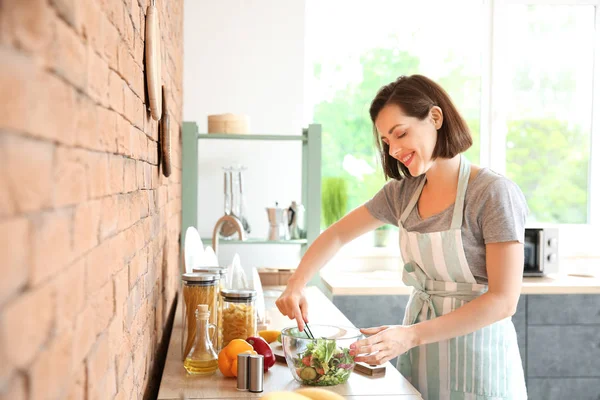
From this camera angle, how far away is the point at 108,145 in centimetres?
95

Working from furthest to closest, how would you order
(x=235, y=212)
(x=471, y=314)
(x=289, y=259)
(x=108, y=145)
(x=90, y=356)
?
(x=289, y=259), (x=235, y=212), (x=471, y=314), (x=108, y=145), (x=90, y=356)

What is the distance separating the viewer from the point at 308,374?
1490mm

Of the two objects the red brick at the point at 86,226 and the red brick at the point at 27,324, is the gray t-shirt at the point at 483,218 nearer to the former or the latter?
the red brick at the point at 86,226

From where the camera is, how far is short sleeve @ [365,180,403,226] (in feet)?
6.82

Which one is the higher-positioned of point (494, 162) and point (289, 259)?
point (494, 162)

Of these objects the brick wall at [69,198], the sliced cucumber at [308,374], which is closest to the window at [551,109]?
the sliced cucumber at [308,374]

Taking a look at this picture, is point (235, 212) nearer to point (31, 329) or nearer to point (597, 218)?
point (597, 218)

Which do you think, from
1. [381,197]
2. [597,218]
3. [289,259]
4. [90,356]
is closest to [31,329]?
[90,356]

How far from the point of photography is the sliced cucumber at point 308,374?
149 centimetres

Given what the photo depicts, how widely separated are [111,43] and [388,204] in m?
1.28

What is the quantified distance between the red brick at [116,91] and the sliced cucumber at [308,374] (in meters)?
0.74

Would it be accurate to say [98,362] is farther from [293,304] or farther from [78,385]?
[293,304]

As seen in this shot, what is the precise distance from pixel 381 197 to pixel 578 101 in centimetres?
265

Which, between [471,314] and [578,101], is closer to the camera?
[471,314]
